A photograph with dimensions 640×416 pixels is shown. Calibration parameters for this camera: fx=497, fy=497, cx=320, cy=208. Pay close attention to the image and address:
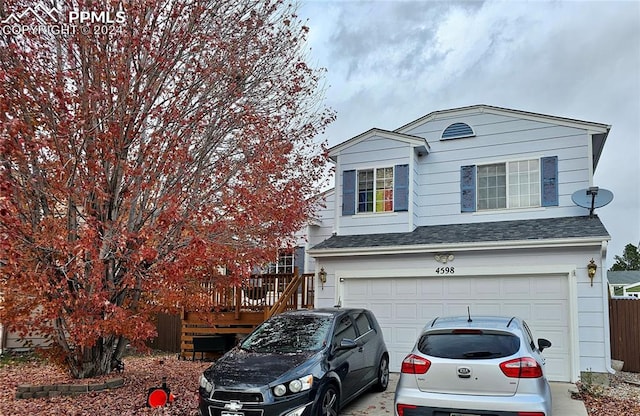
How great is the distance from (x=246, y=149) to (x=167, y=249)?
8.86 ft

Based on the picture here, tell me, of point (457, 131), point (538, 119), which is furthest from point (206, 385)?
point (538, 119)

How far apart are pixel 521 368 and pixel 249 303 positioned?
9.07 metres

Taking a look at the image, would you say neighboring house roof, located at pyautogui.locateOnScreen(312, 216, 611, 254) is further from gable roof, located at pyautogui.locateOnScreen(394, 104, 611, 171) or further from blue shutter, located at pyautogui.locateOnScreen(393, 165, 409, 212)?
gable roof, located at pyautogui.locateOnScreen(394, 104, 611, 171)

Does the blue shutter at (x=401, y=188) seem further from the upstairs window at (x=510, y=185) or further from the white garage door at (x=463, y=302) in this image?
the white garage door at (x=463, y=302)

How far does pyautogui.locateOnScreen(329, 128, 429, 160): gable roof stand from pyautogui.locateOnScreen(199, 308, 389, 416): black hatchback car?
5.48 metres

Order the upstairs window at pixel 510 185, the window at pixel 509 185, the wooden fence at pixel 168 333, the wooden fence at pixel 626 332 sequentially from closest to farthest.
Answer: the upstairs window at pixel 510 185 < the window at pixel 509 185 < the wooden fence at pixel 626 332 < the wooden fence at pixel 168 333

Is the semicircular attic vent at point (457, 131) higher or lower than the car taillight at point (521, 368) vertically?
higher

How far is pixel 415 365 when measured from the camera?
5879 millimetres

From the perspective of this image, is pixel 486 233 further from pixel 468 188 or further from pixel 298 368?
pixel 298 368

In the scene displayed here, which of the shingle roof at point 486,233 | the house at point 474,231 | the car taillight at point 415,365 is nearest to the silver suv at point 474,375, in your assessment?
the car taillight at point 415,365

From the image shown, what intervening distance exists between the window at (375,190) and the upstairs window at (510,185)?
5.99ft

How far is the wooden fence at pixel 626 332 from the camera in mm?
12180

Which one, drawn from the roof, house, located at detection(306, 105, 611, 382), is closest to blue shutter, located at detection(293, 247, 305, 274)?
house, located at detection(306, 105, 611, 382)

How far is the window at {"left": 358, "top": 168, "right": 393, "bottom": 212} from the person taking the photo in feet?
42.0
